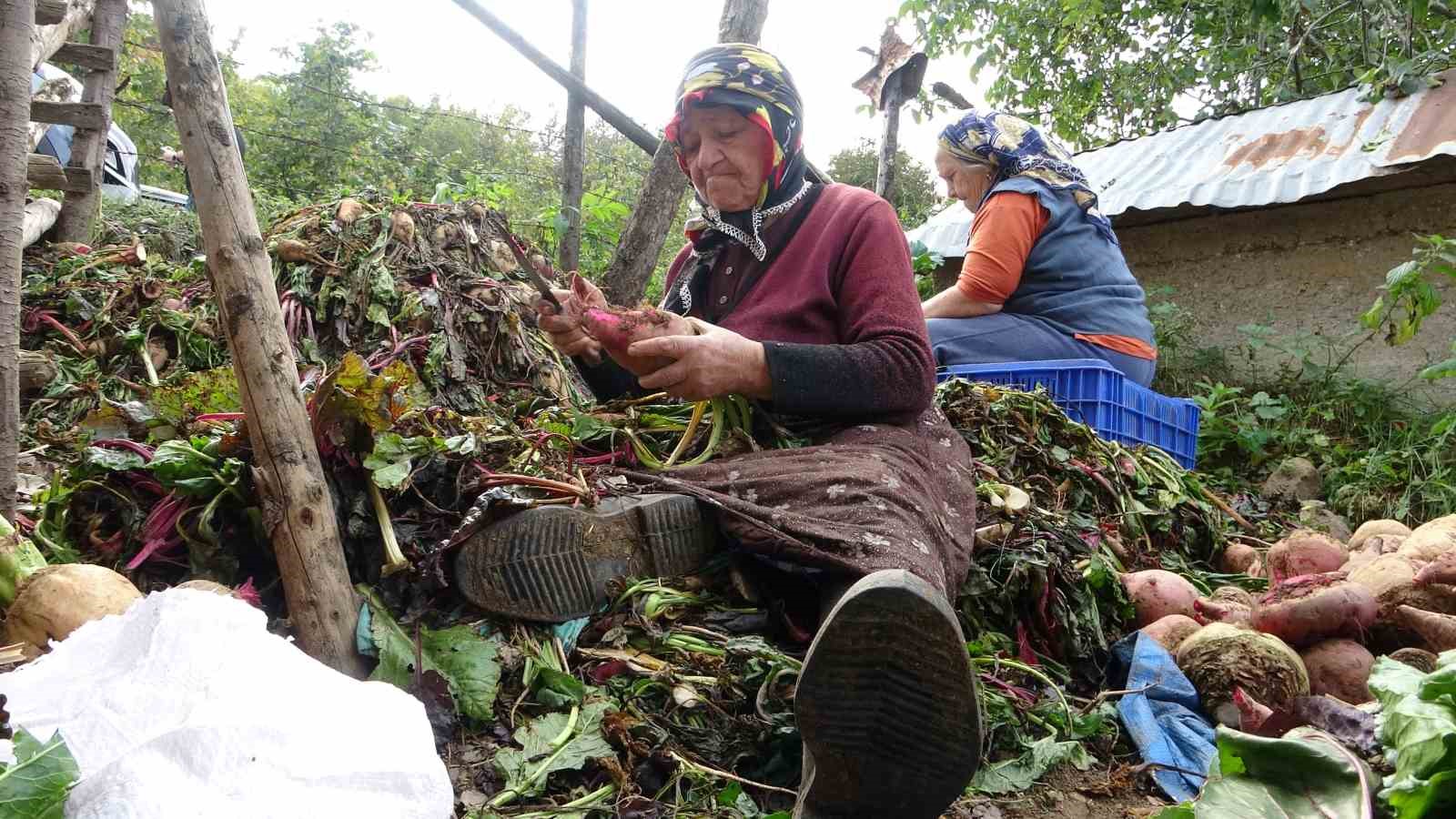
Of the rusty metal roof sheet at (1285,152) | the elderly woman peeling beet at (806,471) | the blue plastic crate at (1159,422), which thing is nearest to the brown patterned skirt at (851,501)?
the elderly woman peeling beet at (806,471)

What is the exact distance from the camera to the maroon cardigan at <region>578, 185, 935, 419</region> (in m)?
2.19

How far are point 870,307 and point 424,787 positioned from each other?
1509 millimetres

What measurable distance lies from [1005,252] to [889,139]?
226cm

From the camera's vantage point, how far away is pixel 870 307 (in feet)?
7.56

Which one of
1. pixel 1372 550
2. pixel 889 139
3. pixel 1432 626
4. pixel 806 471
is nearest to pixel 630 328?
pixel 806 471

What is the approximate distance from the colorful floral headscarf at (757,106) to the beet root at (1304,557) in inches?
73.2

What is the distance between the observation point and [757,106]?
7.97ft

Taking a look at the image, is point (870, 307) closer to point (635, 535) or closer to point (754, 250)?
point (754, 250)

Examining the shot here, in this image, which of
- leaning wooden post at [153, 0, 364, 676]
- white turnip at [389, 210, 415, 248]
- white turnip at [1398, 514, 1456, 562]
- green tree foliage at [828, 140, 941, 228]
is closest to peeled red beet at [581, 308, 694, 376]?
leaning wooden post at [153, 0, 364, 676]

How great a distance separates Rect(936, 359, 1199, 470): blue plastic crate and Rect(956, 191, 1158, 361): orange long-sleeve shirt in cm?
18

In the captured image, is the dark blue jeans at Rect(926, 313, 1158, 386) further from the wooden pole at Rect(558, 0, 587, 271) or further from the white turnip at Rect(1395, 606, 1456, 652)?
the wooden pole at Rect(558, 0, 587, 271)

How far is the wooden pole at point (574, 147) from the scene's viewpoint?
5.18 meters

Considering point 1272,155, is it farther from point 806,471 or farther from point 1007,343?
point 806,471

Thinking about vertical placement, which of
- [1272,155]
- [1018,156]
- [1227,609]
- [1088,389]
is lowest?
[1227,609]
